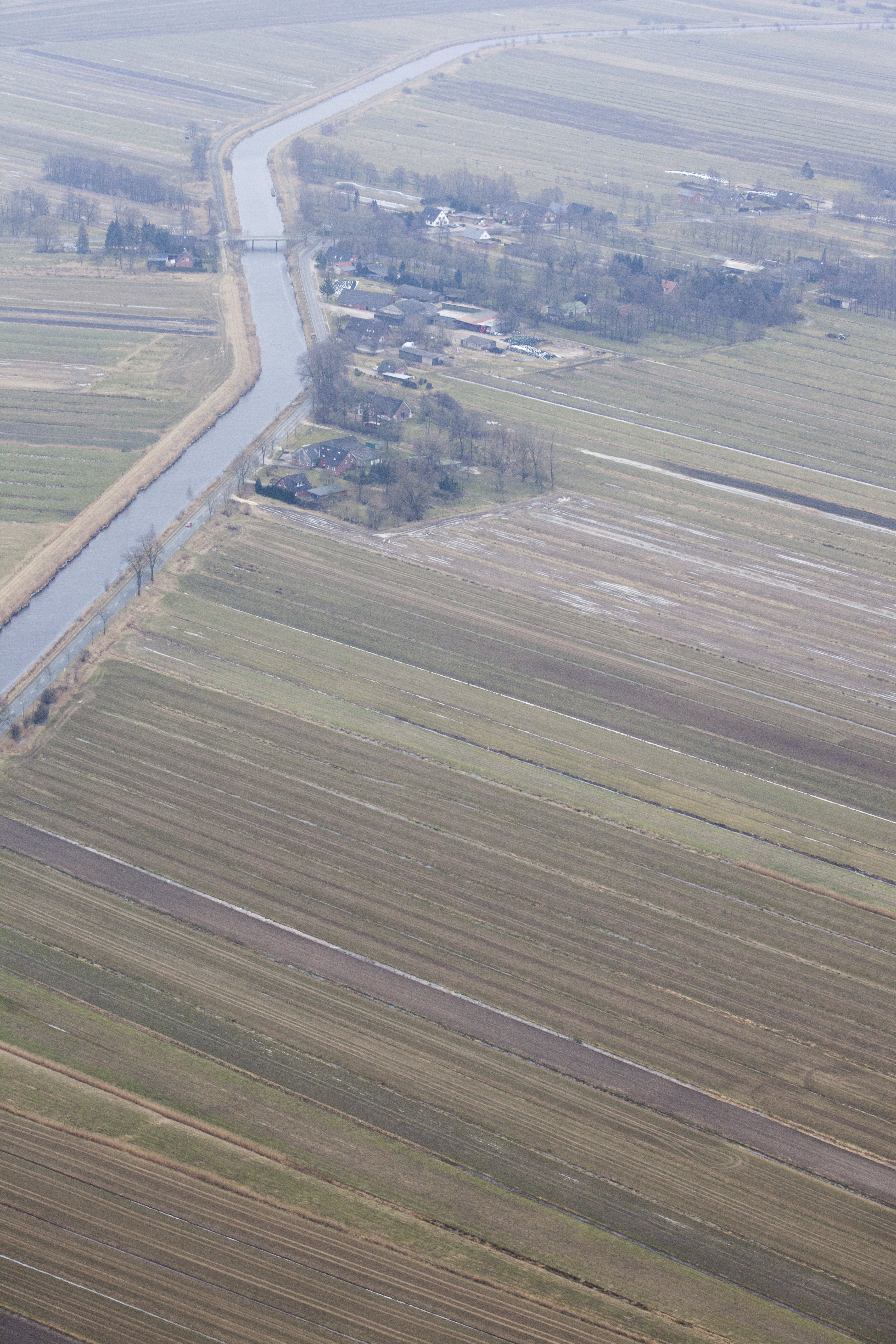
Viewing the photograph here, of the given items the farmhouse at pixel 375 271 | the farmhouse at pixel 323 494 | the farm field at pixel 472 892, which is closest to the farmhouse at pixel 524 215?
the farmhouse at pixel 375 271

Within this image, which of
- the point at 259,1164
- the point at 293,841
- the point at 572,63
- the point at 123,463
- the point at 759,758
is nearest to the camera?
the point at 259,1164

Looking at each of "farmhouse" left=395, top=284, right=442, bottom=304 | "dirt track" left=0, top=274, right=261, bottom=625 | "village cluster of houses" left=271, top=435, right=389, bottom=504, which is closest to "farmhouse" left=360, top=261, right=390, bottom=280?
"farmhouse" left=395, top=284, right=442, bottom=304

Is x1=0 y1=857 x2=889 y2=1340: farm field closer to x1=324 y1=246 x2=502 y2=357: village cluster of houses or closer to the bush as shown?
the bush

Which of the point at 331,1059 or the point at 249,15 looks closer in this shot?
the point at 331,1059

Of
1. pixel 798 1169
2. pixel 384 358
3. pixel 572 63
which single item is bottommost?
pixel 798 1169

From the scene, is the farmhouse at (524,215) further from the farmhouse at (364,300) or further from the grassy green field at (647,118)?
the farmhouse at (364,300)

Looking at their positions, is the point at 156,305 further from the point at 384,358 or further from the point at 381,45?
the point at 381,45

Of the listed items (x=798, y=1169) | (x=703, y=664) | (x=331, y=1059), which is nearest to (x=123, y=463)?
(x=703, y=664)
